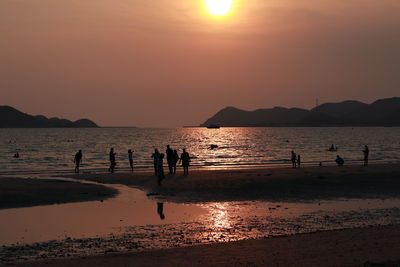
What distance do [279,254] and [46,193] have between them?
16732 mm

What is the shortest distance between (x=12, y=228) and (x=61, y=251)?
440 cm

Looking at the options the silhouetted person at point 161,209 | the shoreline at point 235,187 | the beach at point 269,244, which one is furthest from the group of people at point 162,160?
the silhouetted person at point 161,209

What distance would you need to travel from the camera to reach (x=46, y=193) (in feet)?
87.8

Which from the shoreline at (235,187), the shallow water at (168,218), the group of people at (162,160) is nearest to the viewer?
the shallow water at (168,218)

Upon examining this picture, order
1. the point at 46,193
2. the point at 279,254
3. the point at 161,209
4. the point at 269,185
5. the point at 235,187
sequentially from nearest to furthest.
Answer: the point at 279,254 → the point at 161,209 → the point at 46,193 → the point at 235,187 → the point at 269,185

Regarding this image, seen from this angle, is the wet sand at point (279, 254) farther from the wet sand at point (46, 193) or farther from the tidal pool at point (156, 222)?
the wet sand at point (46, 193)

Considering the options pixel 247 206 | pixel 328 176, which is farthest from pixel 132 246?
pixel 328 176

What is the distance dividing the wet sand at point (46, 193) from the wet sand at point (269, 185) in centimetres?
291

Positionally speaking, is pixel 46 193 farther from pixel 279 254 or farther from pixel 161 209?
pixel 279 254

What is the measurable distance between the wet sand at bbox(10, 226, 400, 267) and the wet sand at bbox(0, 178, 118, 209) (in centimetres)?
1157

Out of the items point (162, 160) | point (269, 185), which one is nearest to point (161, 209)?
point (162, 160)

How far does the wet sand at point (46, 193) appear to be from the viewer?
2418cm

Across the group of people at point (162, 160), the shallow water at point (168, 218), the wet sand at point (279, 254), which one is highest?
the group of people at point (162, 160)

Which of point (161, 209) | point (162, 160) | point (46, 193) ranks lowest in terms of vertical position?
point (161, 209)
